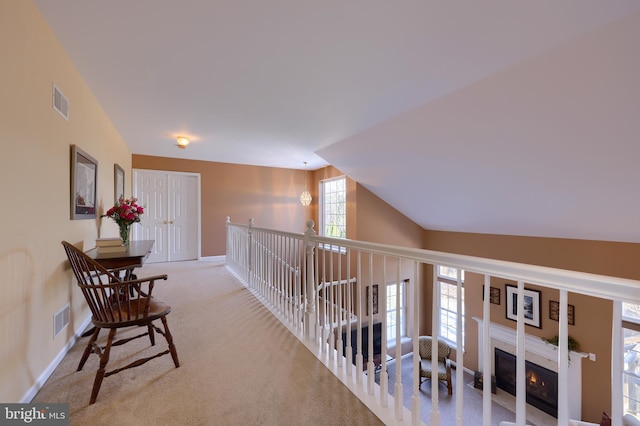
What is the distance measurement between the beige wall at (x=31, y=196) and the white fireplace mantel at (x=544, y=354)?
14.0 feet

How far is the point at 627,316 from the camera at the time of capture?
3.82m

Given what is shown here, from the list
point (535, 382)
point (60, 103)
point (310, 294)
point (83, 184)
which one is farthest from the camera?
point (535, 382)

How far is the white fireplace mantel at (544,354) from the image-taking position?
4.22 metres

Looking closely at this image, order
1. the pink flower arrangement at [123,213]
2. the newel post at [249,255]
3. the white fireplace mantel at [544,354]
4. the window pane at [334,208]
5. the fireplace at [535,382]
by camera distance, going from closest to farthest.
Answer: the pink flower arrangement at [123,213]
the newel post at [249,255]
the white fireplace mantel at [544,354]
the fireplace at [535,382]
the window pane at [334,208]

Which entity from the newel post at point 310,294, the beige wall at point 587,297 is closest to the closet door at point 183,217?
the newel post at point 310,294

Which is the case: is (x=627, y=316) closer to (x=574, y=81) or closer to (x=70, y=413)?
(x=574, y=81)

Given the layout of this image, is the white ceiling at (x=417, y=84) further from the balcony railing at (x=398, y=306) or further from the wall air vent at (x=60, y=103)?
the balcony railing at (x=398, y=306)

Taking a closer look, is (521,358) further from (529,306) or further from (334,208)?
(334,208)

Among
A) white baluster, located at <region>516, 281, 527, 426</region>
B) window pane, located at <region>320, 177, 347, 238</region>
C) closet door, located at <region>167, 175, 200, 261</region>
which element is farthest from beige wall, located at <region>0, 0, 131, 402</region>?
window pane, located at <region>320, 177, 347, 238</region>

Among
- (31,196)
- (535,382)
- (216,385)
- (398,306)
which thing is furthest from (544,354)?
(31,196)

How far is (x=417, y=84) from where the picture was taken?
250 cm

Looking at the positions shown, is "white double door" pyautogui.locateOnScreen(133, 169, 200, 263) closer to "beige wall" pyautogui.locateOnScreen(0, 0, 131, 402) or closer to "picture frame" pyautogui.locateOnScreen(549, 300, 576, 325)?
"beige wall" pyautogui.locateOnScreen(0, 0, 131, 402)

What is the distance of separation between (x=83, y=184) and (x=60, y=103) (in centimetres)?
77

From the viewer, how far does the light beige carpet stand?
1474 millimetres
